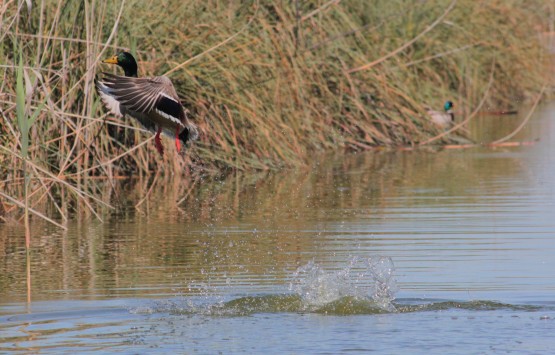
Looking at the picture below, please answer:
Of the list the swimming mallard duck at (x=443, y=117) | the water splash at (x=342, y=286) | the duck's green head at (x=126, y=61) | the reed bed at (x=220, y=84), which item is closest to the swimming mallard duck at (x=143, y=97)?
the duck's green head at (x=126, y=61)

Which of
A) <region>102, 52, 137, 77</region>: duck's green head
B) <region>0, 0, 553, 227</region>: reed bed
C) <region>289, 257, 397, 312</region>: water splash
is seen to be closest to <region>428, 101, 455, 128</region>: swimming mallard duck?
<region>0, 0, 553, 227</region>: reed bed

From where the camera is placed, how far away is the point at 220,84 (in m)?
15.1

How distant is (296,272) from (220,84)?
685 centimetres

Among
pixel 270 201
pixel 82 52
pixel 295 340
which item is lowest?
pixel 295 340

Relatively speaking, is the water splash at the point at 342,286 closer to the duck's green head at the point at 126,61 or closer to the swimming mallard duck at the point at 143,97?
the swimming mallard duck at the point at 143,97

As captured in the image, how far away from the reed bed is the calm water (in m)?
0.66

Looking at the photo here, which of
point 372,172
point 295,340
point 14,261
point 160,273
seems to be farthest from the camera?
point 372,172

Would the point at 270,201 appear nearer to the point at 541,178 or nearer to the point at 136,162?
the point at 136,162

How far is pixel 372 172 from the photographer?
15.6 metres

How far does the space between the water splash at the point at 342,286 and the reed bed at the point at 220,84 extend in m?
2.89

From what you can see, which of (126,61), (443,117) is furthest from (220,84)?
(443,117)

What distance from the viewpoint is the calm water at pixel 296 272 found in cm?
689

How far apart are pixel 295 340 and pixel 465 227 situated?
420 centimetres

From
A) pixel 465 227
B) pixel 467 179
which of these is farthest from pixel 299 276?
pixel 467 179
